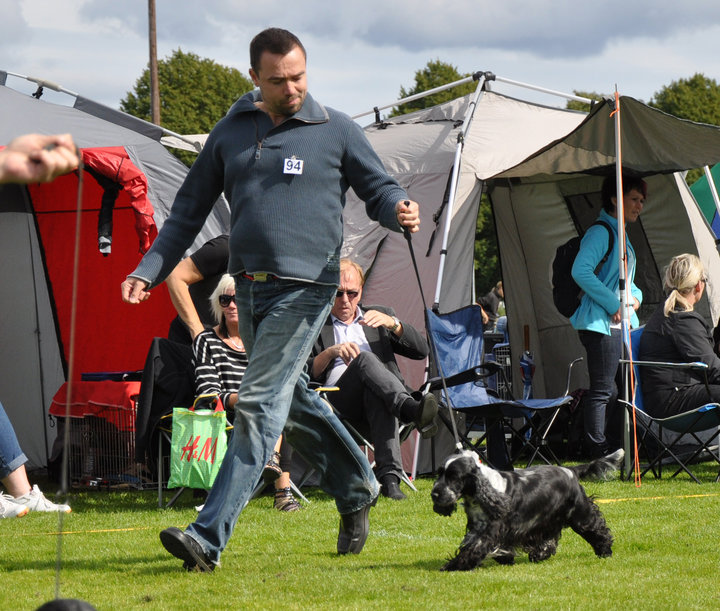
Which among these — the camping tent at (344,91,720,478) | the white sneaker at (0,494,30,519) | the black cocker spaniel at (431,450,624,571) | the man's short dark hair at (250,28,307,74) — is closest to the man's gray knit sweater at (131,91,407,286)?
the man's short dark hair at (250,28,307,74)

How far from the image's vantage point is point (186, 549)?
365cm

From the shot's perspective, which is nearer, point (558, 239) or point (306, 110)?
point (306, 110)

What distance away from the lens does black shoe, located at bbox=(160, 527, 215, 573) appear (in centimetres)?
362

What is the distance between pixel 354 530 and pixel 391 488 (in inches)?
70.7

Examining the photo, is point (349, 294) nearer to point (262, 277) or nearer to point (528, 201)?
point (262, 277)

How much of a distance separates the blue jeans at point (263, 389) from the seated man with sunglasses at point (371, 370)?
5.82 feet

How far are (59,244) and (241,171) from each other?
462 cm

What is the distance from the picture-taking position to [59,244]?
8.07 meters

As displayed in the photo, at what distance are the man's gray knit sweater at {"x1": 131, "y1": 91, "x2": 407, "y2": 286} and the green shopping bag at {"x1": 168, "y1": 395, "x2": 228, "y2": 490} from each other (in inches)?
64.9

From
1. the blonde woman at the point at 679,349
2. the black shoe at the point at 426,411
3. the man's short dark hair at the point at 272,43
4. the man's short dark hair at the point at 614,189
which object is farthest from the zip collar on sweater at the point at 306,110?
the man's short dark hair at the point at 614,189

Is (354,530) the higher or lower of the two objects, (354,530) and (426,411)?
the lower

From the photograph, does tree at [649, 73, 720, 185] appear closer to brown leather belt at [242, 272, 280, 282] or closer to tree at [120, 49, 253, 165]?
tree at [120, 49, 253, 165]

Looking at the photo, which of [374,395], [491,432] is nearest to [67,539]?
[374,395]

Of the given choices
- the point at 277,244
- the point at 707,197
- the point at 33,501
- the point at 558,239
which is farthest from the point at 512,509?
the point at 707,197
